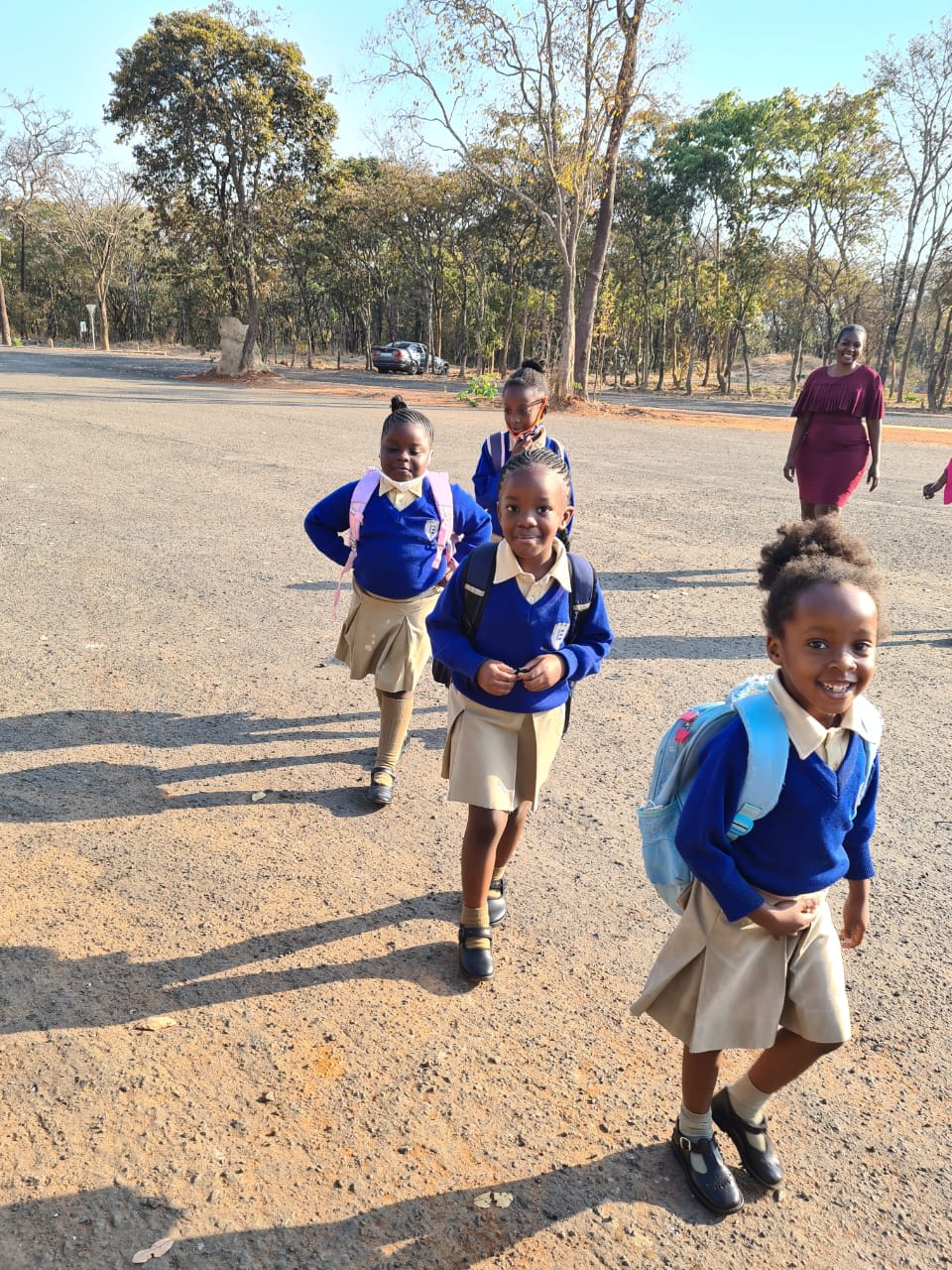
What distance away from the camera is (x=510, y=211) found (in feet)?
118

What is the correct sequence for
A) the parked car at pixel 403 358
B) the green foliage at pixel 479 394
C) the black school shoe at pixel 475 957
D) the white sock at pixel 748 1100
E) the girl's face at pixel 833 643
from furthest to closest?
1. the parked car at pixel 403 358
2. the green foliage at pixel 479 394
3. the black school shoe at pixel 475 957
4. the white sock at pixel 748 1100
5. the girl's face at pixel 833 643

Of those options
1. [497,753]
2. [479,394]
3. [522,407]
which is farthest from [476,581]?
[479,394]

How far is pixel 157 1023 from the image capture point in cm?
245

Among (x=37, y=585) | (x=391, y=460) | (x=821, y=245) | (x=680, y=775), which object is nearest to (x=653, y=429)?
(x=37, y=585)

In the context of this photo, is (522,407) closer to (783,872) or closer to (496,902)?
(496,902)

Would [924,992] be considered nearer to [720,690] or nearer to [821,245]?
[720,690]

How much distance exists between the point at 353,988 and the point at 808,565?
5.92 ft

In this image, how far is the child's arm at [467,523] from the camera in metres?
3.68

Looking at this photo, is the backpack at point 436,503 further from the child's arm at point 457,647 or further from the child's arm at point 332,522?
the child's arm at point 457,647

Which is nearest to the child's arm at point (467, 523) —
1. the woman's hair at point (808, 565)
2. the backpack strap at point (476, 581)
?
the backpack strap at point (476, 581)

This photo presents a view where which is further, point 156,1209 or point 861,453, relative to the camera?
point 861,453

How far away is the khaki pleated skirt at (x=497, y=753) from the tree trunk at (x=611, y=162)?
22.9 meters

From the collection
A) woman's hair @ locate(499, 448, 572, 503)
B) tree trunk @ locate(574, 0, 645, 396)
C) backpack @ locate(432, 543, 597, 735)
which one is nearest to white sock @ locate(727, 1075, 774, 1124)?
backpack @ locate(432, 543, 597, 735)

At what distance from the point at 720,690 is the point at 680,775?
3067mm
